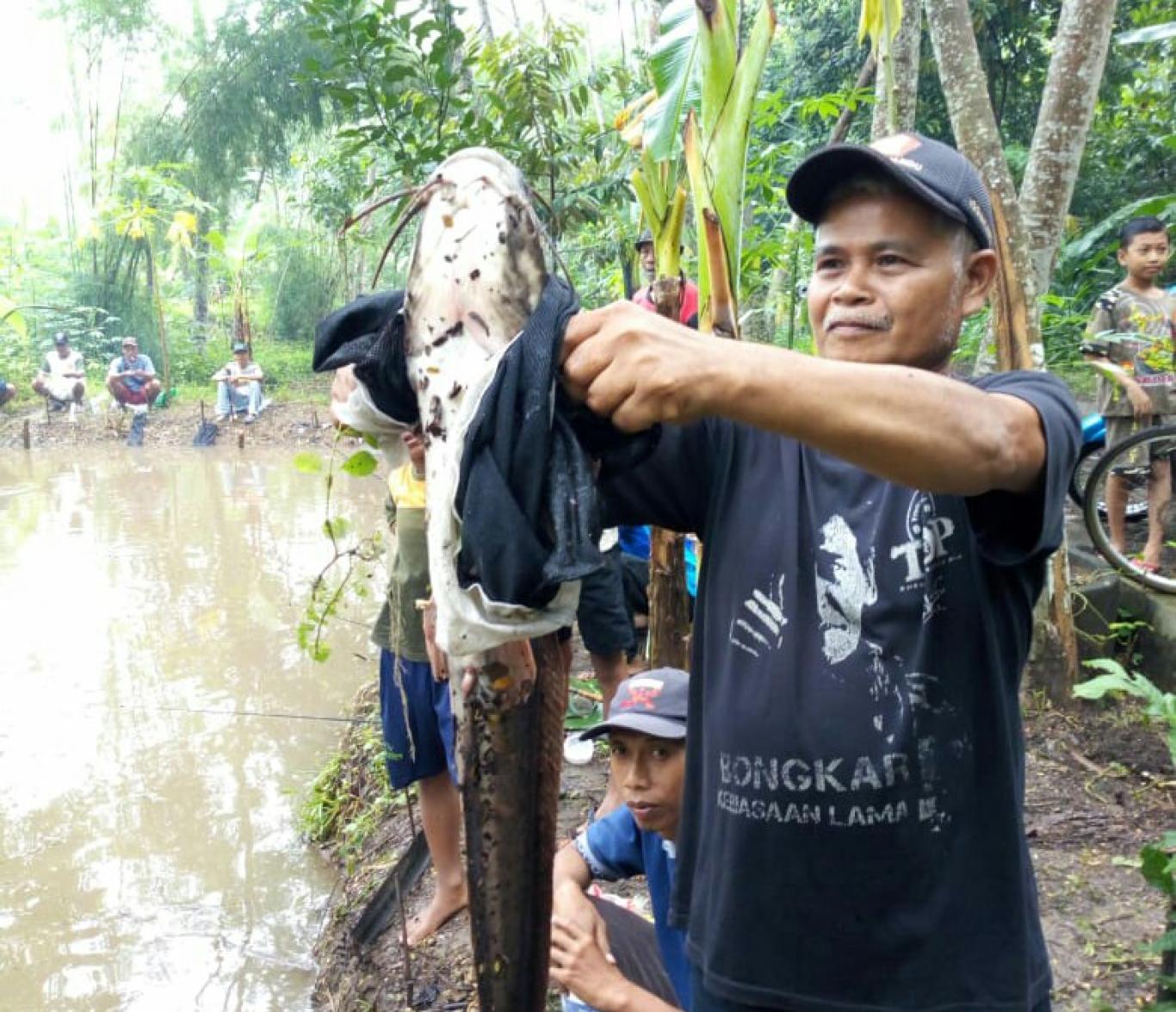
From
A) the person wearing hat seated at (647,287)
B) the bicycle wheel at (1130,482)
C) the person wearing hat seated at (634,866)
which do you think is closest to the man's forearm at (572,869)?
the person wearing hat seated at (634,866)

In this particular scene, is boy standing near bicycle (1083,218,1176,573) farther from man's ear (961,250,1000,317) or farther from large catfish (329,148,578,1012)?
large catfish (329,148,578,1012)

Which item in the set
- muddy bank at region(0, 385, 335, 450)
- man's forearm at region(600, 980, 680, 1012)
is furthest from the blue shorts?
muddy bank at region(0, 385, 335, 450)

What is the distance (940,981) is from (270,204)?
26.2 m

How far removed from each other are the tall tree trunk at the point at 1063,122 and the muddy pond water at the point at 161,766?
353 cm

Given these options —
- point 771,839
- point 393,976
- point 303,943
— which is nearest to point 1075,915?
point 393,976

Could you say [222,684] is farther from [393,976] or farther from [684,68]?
[684,68]

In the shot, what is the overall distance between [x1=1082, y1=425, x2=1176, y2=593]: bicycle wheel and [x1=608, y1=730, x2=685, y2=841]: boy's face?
3.12m

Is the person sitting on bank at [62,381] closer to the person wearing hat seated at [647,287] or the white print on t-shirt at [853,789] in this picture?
the person wearing hat seated at [647,287]

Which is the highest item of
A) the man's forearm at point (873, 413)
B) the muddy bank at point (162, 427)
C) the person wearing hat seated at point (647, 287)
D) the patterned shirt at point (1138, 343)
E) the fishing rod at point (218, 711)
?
the man's forearm at point (873, 413)

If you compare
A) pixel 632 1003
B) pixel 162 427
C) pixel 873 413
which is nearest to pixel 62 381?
pixel 162 427

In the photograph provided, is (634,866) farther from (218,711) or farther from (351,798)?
(218,711)

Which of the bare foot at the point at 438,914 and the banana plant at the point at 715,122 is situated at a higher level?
the banana plant at the point at 715,122

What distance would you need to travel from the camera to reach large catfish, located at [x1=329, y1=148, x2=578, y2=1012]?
974 millimetres

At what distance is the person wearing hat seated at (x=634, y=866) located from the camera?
1.76m
